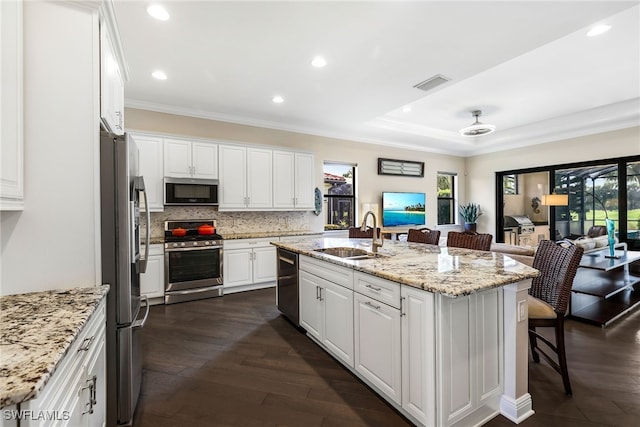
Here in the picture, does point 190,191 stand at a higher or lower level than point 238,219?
higher

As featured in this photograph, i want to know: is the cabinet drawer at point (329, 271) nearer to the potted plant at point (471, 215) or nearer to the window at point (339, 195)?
the window at point (339, 195)

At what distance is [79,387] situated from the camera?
114 centimetres

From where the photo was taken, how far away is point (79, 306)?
1.30 meters

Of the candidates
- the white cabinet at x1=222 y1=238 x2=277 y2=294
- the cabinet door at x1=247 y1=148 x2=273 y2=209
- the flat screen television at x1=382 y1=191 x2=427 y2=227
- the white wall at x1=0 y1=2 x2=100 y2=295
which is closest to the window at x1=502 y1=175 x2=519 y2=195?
the flat screen television at x1=382 y1=191 x2=427 y2=227

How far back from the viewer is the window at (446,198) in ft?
25.4

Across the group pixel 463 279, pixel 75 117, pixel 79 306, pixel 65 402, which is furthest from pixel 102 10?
pixel 463 279

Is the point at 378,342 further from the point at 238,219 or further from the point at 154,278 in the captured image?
the point at 238,219

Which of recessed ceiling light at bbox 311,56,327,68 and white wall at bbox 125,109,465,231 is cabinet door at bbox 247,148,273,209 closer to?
white wall at bbox 125,109,465,231

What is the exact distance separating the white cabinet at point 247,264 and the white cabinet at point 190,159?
1.14m

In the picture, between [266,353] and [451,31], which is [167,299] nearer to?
[266,353]

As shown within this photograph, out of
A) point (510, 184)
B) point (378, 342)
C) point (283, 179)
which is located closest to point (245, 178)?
point (283, 179)

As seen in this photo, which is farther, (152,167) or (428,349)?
(152,167)

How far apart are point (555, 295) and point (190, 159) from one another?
14.9 feet

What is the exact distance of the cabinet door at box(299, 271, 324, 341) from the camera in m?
2.68
